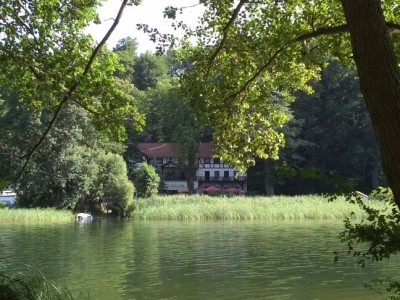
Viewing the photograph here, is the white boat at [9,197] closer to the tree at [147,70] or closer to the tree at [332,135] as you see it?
the tree at [332,135]

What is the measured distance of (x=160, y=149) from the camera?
58.8 metres

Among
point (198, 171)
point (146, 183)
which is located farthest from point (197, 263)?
point (198, 171)

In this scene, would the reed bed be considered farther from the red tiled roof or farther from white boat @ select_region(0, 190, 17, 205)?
the red tiled roof

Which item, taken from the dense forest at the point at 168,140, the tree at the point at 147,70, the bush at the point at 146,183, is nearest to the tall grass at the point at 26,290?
the dense forest at the point at 168,140

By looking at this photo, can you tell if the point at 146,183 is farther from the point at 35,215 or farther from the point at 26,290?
the point at 26,290

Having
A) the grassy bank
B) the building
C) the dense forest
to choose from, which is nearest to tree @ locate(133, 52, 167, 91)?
the dense forest

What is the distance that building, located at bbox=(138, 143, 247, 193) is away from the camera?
191 feet

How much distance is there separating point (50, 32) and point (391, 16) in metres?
4.79

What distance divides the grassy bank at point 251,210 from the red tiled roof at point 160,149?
24070 mm

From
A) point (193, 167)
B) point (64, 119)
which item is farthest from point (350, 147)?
point (64, 119)

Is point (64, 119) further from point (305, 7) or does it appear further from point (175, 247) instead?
point (305, 7)

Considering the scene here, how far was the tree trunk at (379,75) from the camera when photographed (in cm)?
283

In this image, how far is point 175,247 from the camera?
17562 millimetres

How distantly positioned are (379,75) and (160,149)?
184ft
